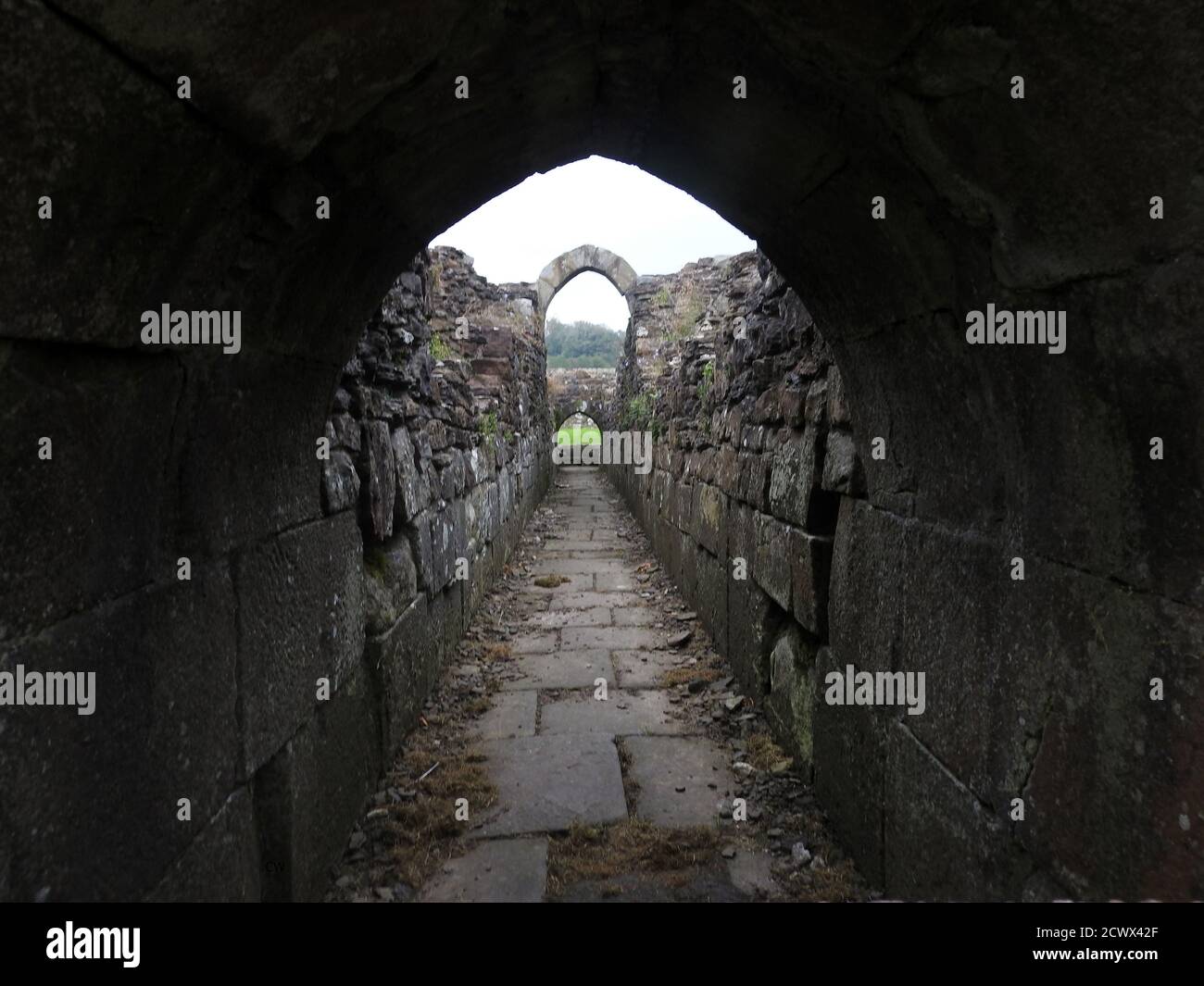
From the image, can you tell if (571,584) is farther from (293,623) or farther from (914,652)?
(914,652)

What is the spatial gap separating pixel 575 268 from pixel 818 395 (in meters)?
17.5

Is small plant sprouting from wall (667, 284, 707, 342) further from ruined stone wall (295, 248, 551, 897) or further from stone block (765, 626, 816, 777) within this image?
stone block (765, 626, 816, 777)

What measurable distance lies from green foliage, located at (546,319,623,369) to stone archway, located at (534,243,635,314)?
111ft

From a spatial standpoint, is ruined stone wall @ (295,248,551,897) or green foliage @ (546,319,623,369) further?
green foliage @ (546,319,623,369)

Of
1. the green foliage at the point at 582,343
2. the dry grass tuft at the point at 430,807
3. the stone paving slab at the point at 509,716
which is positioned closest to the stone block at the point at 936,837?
the dry grass tuft at the point at 430,807

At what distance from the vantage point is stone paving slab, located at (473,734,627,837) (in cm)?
289

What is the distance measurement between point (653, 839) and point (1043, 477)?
6.24 feet

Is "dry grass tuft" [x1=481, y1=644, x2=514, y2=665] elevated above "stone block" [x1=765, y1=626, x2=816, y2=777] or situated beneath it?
situated beneath

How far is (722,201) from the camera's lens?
2.52 meters

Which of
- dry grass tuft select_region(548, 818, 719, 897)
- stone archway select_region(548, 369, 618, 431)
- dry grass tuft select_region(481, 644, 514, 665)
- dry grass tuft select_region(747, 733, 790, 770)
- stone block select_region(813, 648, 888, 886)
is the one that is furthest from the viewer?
stone archway select_region(548, 369, 618, 431)

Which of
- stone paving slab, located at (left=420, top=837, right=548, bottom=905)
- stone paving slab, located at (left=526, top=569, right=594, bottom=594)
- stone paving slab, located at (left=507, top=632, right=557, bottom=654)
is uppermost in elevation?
stone paving slab, located at (left=526, top=569, right=594, bottom=594)

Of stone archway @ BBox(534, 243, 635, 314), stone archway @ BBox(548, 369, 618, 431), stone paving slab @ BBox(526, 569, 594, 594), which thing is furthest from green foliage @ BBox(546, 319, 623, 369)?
stone paving slab @ BBox(526, 569, 594, 594)

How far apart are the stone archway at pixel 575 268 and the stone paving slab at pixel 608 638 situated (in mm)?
14273

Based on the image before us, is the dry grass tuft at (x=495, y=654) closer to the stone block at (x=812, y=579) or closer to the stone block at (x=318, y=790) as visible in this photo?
the stone block at (x=318, y=790)
